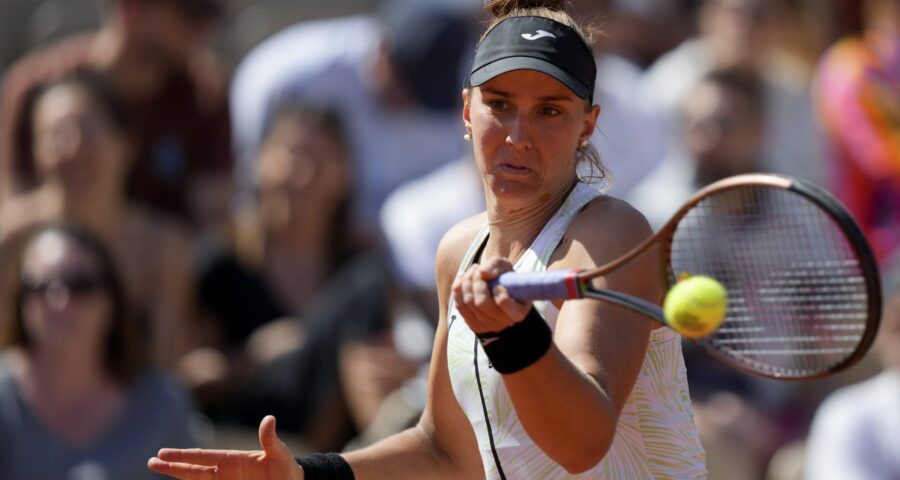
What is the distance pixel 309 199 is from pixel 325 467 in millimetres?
3600

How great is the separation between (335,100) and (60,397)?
229 centimetres

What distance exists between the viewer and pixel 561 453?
8.93 ft

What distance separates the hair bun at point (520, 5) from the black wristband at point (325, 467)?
106 cm

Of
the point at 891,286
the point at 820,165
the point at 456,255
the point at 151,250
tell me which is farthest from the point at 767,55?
the point at 456,255

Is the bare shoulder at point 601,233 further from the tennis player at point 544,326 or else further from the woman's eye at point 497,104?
the woman's eye at point 497,104

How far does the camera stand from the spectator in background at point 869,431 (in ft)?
19.4

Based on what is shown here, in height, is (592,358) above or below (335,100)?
below

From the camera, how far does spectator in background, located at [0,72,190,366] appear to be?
6.39 metres

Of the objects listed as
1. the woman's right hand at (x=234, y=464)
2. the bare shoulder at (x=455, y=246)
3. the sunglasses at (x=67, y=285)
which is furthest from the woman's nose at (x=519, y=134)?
the sunglasses at (x=67, y=285)

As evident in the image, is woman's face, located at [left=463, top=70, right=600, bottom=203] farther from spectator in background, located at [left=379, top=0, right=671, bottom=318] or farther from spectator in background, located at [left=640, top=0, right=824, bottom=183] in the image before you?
spectator in background, located at [left=640, top=0, right=824, bottom=183]

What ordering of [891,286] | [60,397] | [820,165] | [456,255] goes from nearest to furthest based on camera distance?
[456,255]
[60,397]
[891,286]
[820,165]

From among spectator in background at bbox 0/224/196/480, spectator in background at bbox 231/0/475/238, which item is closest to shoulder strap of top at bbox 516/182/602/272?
spectator in background at bbox 0/224/196/480

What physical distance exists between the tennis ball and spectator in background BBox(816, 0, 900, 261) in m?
4.38

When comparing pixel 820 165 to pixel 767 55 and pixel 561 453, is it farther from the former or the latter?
pixel 561 453
